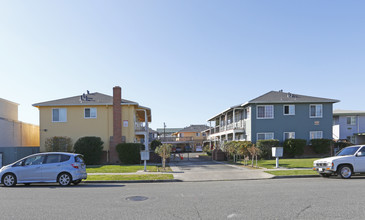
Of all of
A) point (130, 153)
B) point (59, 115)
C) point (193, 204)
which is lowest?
point (130, 153)

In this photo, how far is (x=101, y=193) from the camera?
32.8 ft

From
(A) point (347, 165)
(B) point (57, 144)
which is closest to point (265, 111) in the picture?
(A) point (347, 165)

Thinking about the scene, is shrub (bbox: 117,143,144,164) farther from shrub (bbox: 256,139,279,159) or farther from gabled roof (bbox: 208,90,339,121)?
gabled roof (bbox: 208,90,339,121)

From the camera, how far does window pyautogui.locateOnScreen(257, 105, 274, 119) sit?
3016 centimetres

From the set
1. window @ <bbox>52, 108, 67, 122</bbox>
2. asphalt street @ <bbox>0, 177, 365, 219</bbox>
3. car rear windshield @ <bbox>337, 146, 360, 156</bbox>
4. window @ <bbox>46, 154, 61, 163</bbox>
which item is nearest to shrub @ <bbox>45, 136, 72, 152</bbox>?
window @ <bbox>52, 108, 67, 122</bbox>

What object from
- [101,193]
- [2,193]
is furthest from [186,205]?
[2,193]

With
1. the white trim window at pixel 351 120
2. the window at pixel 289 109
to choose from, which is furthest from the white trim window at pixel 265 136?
the white trim window at pixel 351 120

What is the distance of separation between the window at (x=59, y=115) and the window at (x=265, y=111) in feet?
62.5

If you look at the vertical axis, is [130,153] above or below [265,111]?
below

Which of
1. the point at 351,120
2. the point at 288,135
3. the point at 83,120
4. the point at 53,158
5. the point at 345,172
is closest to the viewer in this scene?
the point at 53,158

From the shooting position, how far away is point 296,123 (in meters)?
30.2

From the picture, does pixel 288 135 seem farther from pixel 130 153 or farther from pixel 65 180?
pixel 65 180

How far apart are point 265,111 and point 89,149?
17504 millimetres

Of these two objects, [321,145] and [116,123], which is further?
[321,145]
